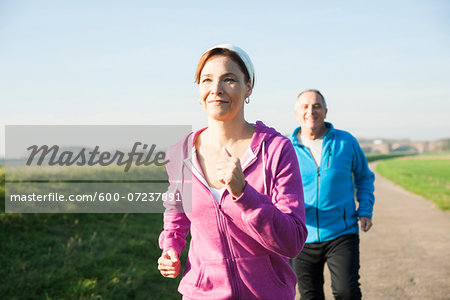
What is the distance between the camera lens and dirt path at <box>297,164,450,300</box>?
20.4 ft

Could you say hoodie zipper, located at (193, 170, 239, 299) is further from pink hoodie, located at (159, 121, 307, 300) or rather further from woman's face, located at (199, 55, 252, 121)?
woman's face, located at (199, 55, 252, 121)

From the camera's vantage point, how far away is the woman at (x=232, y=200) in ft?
6.35

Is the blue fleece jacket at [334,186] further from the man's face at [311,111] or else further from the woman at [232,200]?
the woman at [232,200]

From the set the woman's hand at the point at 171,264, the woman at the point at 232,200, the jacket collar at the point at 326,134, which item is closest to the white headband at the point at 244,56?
the woman at the point at 232,200

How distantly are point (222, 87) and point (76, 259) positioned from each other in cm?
530

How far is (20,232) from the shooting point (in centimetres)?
697

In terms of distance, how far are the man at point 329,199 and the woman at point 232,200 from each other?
2.17m

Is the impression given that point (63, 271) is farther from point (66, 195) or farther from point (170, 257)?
point (170, 257)

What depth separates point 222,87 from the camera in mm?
1980

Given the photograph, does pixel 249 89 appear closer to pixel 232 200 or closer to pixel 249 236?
pixel 232 200

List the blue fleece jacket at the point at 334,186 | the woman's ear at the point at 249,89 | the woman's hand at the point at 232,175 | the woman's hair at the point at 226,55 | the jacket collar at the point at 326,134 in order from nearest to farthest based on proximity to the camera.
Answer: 1. the woman's hand at the point at 232,175
2. the woman's hair at the point at 226,55
3. the woman's ear at the point at 249,89
4. the blue fleece jacket at the point at 334,186
5. the jacket collar at the point at 326,134

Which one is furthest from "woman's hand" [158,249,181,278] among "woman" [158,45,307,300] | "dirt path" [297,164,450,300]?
"dirt path" [297,164,450,300]

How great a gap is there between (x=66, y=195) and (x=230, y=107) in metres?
7.81

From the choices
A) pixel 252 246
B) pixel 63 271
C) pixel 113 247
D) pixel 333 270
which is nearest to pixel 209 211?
pixel 252 246
